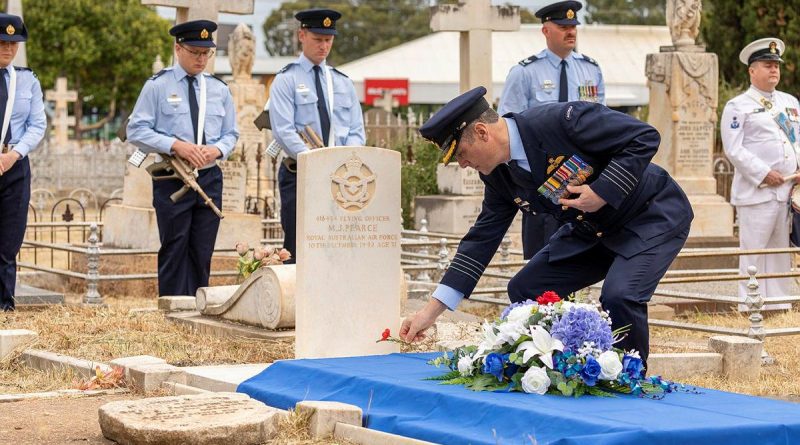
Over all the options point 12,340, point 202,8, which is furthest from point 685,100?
point 12,340

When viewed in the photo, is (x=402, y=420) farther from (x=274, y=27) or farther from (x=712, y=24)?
(x=274, y=27)

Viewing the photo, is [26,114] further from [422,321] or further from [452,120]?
[452,120]

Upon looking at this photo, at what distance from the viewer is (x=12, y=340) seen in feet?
30.5

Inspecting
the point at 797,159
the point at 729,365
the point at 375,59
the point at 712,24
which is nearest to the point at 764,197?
the point at 797,159

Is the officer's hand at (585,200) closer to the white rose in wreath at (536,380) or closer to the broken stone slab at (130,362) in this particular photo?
the white rose in wreath at (536,380)

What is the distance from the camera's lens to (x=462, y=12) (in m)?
17.7

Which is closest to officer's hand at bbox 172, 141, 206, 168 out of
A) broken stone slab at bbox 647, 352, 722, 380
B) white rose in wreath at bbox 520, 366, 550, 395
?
broken stone slab at bbox 647, 352, 722, 380

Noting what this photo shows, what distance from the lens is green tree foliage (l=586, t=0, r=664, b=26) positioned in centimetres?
9231

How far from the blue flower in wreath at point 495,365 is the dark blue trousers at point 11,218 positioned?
19.7 ft

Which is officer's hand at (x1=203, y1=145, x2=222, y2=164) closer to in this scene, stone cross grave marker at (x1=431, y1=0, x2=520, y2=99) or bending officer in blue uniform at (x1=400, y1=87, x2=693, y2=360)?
bending officer in blue uniform at (x1=400, y1=87, x2=693, y2=360)

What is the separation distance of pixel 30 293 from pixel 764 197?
6.14 meters

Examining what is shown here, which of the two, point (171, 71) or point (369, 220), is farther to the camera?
point (171, 71)

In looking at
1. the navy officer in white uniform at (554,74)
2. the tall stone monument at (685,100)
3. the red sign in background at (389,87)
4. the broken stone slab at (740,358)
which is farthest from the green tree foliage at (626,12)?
the broken stone slab at (740,358)

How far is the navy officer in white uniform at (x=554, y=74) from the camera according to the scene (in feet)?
37.1
